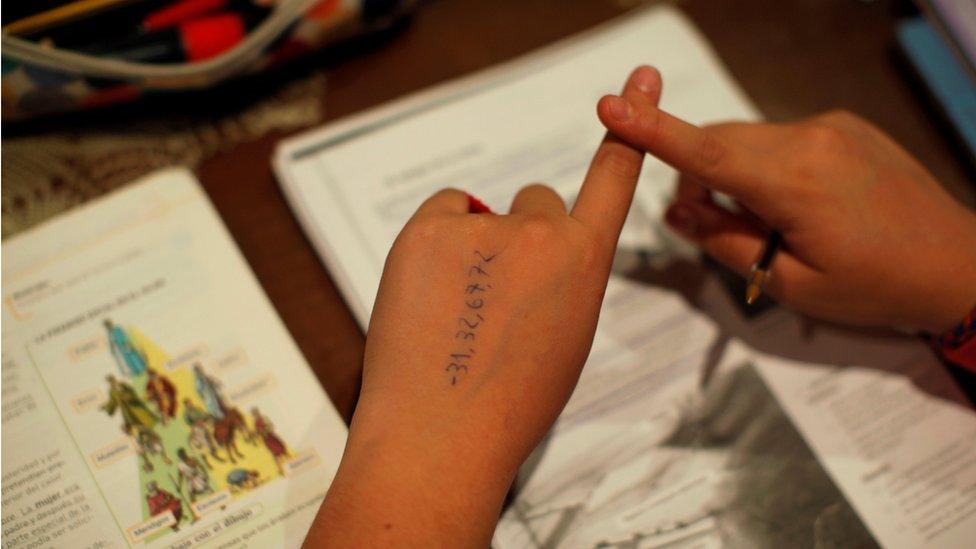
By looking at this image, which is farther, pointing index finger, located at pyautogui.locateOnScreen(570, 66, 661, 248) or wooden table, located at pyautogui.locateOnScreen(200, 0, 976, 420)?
wooden table, located at pyautogui.locateOnScreen(200, 0, 976, 420)

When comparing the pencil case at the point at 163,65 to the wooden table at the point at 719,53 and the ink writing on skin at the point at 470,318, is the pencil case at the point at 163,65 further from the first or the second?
the ink writing on skin at the point at 470,318

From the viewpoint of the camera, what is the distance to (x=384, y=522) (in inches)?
14.3

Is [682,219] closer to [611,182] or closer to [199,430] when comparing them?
[611,182]

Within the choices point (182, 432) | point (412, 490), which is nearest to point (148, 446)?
point (182, 432)

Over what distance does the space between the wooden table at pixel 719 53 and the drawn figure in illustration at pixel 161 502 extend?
177 millimetres

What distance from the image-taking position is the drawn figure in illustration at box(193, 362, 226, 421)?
46 cm

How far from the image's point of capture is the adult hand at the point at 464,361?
371 millimetres

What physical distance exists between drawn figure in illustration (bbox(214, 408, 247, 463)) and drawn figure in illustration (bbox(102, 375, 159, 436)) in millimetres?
39

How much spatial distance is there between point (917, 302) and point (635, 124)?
226 millimetres

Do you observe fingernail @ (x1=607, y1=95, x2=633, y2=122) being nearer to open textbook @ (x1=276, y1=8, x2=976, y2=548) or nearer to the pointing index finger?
the pointing index finger

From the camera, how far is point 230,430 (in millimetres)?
456

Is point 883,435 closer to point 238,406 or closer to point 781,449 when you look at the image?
point 781,449

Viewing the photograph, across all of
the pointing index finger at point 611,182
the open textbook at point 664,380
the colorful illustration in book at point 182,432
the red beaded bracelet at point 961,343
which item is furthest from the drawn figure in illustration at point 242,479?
the red beaded bracelet at point 961,343

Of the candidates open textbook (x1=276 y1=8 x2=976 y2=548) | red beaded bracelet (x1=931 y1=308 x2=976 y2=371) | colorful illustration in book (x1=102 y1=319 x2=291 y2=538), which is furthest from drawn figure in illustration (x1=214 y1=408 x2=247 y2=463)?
red beaded bracelet (x1=931 y1=308 x2=976 y2=371)
